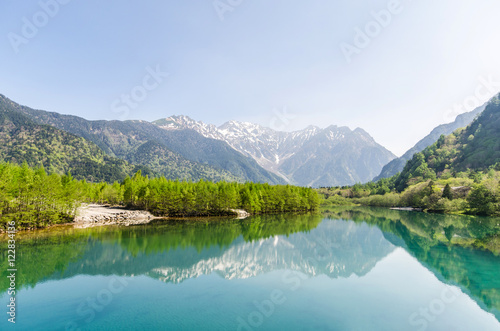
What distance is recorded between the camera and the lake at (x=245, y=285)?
61.5 feet

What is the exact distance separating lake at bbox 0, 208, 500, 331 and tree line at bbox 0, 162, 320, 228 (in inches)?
339

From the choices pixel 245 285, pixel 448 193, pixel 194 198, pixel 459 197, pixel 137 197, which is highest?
pixel 137 197

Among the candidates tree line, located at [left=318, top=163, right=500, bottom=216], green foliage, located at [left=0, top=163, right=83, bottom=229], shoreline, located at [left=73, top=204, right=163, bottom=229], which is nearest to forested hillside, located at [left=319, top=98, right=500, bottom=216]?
tree line, located at [left=318, top=163, right=500, bottom=216]

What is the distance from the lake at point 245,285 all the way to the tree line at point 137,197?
861cm

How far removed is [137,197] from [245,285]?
86599 mm

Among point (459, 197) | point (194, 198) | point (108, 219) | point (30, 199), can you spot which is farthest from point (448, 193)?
point (30, 199)

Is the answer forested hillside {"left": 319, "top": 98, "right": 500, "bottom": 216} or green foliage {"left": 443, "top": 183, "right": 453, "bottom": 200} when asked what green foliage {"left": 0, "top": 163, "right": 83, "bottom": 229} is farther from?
green foliage {"left": 443, "top": 183, "right": 453, "bottom": 200}

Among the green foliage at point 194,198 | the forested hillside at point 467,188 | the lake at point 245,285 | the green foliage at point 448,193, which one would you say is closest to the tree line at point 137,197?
→ the green foliage at point 194,198

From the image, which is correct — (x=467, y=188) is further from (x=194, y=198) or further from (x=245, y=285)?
(x=245, y=285)

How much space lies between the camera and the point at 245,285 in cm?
2730

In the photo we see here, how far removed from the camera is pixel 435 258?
1555 inches

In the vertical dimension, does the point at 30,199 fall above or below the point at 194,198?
above

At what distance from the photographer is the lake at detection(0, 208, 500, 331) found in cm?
1873

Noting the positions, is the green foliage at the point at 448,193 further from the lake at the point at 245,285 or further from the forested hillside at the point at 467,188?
the lake at the point at 245,285
